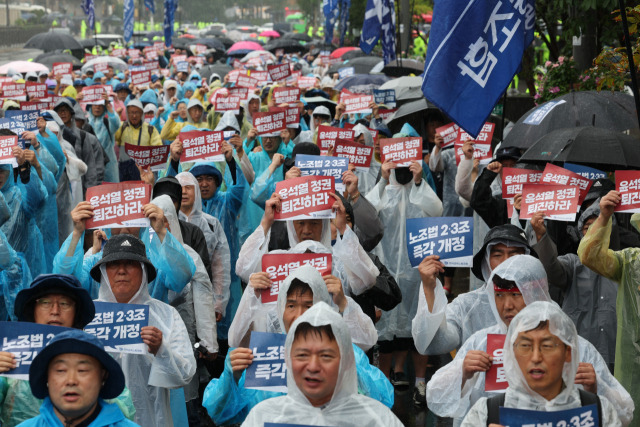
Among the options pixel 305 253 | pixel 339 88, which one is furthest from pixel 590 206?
pixel 339 88

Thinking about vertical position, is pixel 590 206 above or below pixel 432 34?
below

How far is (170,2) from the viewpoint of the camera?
35.6m

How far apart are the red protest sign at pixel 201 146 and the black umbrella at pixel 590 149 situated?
2.78 meters

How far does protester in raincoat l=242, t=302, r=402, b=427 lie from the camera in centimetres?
353

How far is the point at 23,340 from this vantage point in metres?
4.25

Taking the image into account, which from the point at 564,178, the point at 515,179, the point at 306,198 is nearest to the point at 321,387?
the point at 306,198

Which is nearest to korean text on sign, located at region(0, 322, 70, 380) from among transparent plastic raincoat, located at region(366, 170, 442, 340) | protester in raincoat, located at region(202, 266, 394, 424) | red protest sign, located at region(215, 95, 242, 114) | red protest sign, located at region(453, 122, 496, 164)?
protester in raincoat, located at region(202, 266, 394, 424)

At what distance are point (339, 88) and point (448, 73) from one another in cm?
1374

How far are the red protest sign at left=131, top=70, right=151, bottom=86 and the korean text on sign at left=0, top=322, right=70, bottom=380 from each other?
14853mm

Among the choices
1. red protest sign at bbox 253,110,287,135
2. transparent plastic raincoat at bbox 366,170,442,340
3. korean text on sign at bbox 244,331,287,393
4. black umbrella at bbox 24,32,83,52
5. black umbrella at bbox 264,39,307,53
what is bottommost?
transparent plastic raincoat at bbox 366,170,442,340

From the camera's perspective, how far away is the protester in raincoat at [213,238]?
299 inches

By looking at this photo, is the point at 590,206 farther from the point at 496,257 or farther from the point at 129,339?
the point at 129,339

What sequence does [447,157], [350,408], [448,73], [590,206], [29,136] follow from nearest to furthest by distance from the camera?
[350,408] < [448,73] < [590,206] < [29,136] < [447,157]

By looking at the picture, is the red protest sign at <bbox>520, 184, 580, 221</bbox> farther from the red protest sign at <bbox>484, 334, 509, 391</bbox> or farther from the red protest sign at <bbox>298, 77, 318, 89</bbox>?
the red protest sign at <bbox>298, 77, 318, 89</bbox>
